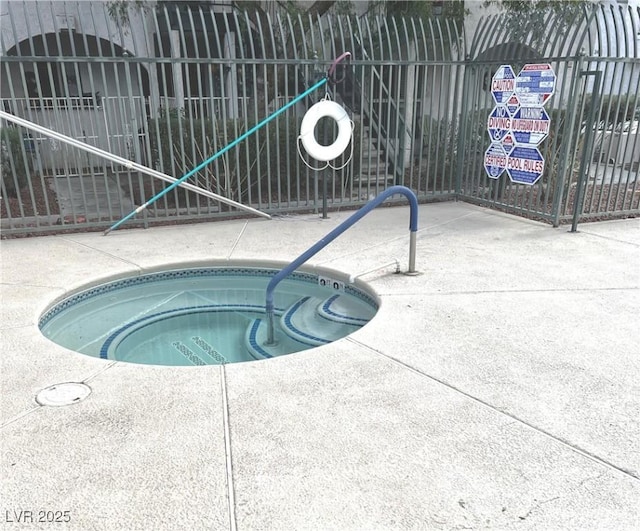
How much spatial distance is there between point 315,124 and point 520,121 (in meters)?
2.52

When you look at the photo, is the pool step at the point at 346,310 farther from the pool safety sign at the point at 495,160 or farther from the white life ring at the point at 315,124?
the pool safety sign at the point at 495,160

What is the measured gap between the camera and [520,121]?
636cm

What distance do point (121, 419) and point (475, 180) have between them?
21.9 feet

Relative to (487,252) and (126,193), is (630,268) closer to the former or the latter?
(487,252)

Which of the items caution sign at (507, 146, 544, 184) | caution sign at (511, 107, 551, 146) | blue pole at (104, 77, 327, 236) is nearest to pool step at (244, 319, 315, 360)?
blue pole at (104, 77, 327, 236)

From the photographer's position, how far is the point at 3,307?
3.99 m

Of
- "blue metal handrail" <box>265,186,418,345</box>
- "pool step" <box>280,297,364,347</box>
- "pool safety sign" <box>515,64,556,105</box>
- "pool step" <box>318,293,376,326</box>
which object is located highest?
"pool safety sign" <box>515,64,556,105</box>

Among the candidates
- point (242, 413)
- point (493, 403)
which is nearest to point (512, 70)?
point (493, 403)

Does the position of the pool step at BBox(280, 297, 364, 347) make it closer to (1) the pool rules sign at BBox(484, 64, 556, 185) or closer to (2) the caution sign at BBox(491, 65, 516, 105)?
(1) the pool rules sign at BBox(484, 64, 556, 185)

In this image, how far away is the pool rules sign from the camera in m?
6.04

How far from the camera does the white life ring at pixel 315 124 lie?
5.99 m

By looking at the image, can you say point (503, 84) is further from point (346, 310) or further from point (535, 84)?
point (346, 310)

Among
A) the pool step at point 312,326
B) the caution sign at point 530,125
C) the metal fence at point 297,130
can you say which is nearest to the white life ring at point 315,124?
the metal fence at point 297,130

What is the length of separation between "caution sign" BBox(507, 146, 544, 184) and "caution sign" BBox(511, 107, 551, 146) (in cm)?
→ 11
